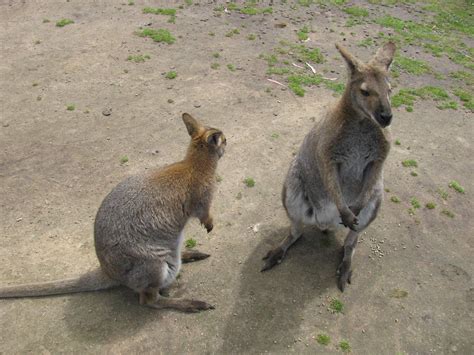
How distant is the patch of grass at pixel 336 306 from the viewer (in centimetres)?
382

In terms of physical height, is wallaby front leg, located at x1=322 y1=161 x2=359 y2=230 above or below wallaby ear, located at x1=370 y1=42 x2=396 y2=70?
below

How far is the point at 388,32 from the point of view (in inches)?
375

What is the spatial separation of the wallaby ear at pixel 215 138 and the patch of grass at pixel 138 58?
14.6 feet

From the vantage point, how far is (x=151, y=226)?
3.35 m

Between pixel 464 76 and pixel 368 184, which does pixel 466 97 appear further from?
pixel 368 184

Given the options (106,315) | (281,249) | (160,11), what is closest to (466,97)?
(281,249)

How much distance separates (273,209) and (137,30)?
17.9ft

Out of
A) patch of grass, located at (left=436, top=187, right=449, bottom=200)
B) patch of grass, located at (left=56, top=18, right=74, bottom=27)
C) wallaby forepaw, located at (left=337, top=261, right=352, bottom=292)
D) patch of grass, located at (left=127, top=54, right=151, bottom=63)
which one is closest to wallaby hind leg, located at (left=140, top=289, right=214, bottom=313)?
wallaby forepaw, located at (left=337, top=261, right=352, bottom=292)

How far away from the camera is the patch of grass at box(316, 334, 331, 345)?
355 centimetres

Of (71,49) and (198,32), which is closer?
(71,49)

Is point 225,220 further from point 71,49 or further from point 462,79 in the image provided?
point 462,79

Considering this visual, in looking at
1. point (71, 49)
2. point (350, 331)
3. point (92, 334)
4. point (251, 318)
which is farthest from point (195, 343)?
point (71, 49)

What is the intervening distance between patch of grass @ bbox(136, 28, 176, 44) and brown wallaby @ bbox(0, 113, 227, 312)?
4967 millimetres

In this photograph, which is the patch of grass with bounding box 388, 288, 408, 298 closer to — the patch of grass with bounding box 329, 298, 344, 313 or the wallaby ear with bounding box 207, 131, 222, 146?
the patch of grass with bounding box 329, 298, 344, 313
